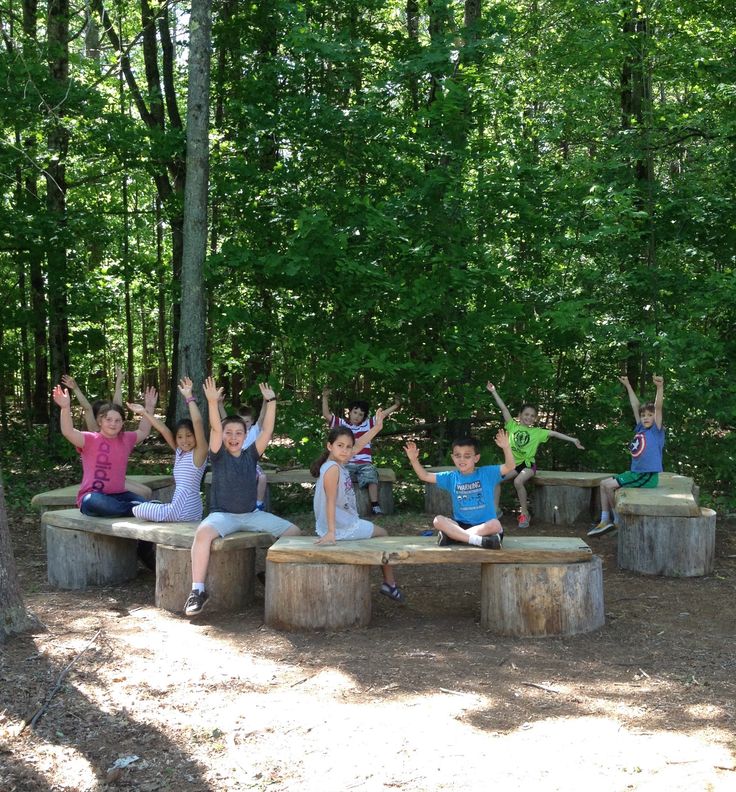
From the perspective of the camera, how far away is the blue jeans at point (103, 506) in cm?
695

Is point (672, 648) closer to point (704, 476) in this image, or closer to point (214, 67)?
point (704, 476)

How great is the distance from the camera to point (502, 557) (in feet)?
18.5

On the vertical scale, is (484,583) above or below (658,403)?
below

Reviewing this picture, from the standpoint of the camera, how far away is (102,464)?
7117 mm

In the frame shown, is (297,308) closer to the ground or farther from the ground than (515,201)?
closer to the ground

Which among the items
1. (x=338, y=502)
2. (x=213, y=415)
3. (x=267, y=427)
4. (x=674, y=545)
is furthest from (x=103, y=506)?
(x=674, y=545)

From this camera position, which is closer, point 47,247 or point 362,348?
point 362,348

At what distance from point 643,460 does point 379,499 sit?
304cm

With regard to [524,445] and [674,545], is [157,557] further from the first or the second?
[524,445]

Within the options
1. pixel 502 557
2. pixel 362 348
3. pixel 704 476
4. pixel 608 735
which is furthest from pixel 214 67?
pixel 608 735

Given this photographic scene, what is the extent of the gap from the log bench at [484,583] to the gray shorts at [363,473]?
380 centimetres

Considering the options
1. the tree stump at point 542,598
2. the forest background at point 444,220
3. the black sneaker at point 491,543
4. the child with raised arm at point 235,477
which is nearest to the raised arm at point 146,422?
the child with raised arm at point 235,477

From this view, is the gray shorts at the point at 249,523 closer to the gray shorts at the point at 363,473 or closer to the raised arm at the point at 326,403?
the raised arm at the point at 326,403

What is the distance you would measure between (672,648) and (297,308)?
5.77 metres
